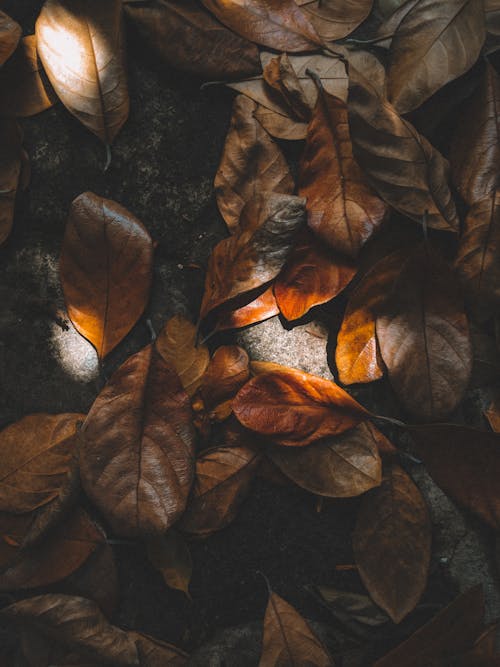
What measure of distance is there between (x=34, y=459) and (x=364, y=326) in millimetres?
555

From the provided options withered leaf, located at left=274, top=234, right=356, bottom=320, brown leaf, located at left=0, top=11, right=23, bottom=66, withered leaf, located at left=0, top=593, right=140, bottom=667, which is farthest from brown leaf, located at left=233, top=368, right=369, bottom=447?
brown leaf, located at left=0, top=11, right=23, bottom=66

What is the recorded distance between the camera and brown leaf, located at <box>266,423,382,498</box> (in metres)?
0.98

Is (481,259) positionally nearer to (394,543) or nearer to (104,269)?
(394,543)

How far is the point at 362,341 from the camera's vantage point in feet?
Answer: 3.34

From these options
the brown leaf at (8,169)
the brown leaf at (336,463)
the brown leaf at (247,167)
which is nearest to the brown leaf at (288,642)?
the brown leaf at (336,463)

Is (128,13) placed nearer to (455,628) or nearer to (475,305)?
(475,305)

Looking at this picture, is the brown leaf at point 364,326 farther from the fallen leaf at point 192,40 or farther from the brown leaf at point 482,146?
the fallen leaf at point 192,40

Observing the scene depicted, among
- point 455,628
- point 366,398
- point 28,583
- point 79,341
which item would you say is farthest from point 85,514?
point 455,628

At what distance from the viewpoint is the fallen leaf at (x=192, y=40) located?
1.03m

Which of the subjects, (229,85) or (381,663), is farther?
(229,85)

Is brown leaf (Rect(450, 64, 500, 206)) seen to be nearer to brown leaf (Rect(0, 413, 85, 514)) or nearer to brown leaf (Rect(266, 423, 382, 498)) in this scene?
brown leaf (Rect(266, 423, 382, 498))

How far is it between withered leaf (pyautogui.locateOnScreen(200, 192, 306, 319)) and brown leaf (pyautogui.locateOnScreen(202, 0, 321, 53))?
0.26 m

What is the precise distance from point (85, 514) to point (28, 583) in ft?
0.44

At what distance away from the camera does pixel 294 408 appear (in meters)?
1.00
